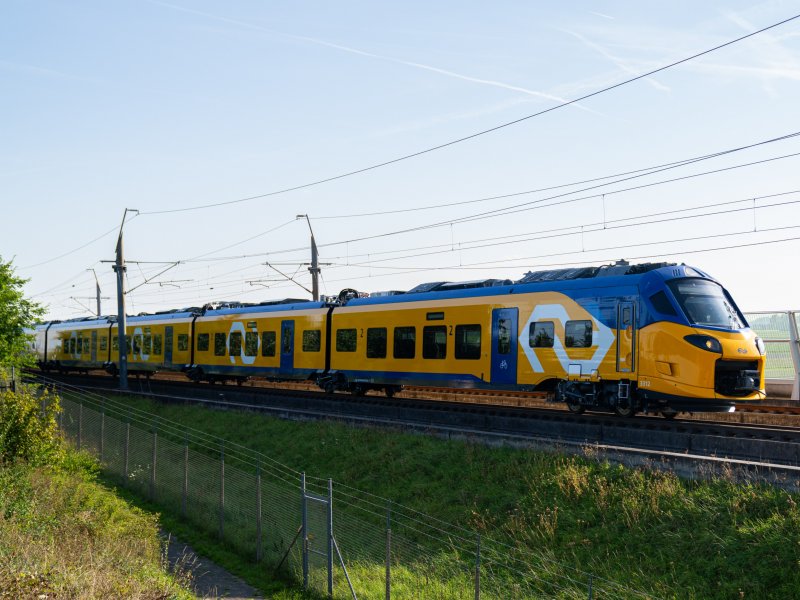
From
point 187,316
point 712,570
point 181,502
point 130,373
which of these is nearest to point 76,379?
point 130,373

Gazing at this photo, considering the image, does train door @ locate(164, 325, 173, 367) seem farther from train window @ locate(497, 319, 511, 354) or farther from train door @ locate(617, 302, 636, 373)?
train door @ locate(617, 302, 636, 373)

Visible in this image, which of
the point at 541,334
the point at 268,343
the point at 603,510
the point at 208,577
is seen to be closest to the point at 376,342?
the point at 268,343

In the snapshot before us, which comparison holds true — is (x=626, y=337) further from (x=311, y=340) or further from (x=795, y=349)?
(x=311, y=340)

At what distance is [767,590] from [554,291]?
1113cm

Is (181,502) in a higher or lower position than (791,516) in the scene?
lower

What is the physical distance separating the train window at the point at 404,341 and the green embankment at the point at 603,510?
5181mm

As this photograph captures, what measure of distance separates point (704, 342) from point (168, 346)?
96.7 ft

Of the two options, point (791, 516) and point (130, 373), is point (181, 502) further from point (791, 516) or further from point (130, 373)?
point (130, 373)

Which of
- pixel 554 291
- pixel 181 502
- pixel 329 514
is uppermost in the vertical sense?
pixel 554 291

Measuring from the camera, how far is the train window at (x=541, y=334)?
20875 mm

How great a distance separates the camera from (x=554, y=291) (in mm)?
20953

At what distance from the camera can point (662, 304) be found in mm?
18281

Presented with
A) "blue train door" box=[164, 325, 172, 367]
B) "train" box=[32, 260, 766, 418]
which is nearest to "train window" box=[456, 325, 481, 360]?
"train" box=[32, 260, 766, 418]

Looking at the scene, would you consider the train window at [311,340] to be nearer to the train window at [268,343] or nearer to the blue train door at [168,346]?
the train window at [268,343]
